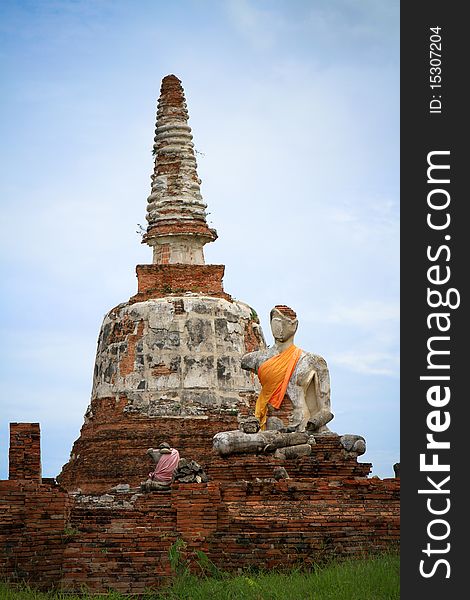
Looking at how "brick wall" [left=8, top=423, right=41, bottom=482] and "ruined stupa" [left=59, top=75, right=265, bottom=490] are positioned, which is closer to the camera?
"brick wall" [left=8, top=423, right=41, bottom=482]

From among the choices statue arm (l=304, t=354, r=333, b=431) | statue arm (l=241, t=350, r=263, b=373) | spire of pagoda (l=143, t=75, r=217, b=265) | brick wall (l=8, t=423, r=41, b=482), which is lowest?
brick wall (l=8, t=423, r=41, b=482)

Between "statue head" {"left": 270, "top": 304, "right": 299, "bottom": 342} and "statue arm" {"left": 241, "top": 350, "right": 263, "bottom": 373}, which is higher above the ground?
"statue head" {"left": 270, "top": 304, "right": 299, "bottom": 342}

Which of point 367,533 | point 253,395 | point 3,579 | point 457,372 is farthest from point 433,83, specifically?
point 253,395

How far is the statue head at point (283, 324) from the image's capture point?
90.7 ft

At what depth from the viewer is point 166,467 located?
2752 centimetres

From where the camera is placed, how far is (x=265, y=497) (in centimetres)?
2397

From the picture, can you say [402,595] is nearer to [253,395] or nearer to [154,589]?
[154,589]

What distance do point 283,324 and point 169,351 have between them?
445 inches

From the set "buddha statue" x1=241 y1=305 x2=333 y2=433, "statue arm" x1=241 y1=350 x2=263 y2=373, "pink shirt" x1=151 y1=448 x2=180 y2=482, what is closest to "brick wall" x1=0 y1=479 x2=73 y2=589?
"pink shirt" x1=151 y1=448 x2=180 y2=482

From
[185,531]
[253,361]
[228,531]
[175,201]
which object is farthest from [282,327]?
[175,201]

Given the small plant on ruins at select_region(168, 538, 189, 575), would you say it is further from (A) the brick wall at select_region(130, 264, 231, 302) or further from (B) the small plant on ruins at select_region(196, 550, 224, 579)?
(A) the brick wall at select_region(130, 264, 231, 302)

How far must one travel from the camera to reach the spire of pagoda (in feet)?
132

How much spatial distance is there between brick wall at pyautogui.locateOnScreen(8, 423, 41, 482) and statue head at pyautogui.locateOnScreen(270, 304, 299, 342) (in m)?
4.97

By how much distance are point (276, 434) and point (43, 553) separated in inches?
194
